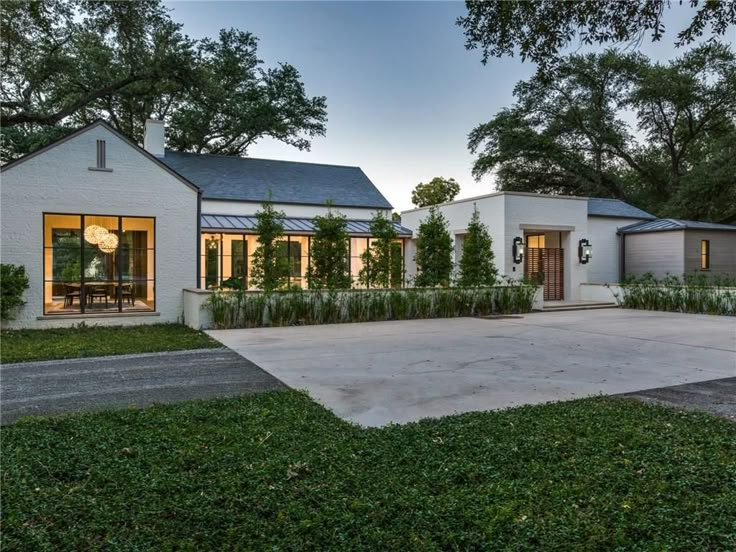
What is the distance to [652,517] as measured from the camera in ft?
8.37

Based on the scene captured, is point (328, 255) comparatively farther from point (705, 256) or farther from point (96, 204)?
point (705, 256)

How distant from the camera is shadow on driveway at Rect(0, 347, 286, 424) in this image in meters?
4.81

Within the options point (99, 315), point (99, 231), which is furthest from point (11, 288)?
point (99, 231)

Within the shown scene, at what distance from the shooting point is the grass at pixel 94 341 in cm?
741

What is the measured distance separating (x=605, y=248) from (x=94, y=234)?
55.3 ft

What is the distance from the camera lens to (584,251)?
17094mm

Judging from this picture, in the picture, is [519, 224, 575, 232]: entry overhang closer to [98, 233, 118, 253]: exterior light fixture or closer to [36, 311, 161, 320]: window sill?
[36, 311, 161, 320]: window sill

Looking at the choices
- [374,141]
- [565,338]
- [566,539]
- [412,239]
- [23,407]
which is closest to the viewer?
[566,539]

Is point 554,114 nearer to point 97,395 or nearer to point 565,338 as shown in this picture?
point 565,338

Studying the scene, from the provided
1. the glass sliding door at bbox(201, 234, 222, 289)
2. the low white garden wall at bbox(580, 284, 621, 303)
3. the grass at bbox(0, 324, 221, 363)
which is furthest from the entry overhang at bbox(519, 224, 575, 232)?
the grass at bbox(0, 324, 221, 363)

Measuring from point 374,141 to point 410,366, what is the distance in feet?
54.4

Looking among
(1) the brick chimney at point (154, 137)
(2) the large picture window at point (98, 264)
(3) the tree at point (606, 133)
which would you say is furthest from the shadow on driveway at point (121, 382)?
(3) the tree at point (606, 133)

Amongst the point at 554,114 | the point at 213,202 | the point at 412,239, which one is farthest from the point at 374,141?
the point at 554,114

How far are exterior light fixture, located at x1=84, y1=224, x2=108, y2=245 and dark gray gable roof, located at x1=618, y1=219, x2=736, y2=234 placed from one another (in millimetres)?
17366
